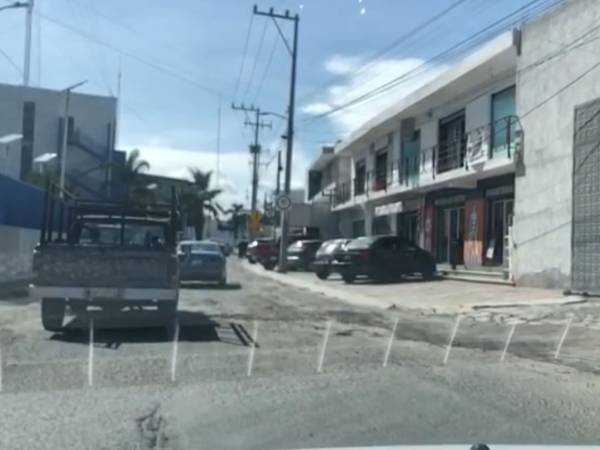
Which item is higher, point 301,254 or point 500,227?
point 500,227

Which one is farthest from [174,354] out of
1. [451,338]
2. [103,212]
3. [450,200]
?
[450,200]

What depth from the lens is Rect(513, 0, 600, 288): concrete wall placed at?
20.3 metres

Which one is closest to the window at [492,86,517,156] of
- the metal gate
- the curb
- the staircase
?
the staircase

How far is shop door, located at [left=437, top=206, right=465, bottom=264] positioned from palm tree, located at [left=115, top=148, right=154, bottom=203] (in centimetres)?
3937

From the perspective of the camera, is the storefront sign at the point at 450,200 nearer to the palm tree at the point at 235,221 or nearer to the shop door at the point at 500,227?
the shop door at the point at 500,227

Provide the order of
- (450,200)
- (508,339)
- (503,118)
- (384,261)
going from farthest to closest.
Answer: (450,200) → (384,261) → (503,118) → (508,339)

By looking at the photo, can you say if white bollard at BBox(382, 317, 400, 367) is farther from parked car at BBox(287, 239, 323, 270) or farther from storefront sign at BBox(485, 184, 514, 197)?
parked car at BBox(287, 239, 323, 270)

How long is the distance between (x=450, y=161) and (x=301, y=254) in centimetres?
912

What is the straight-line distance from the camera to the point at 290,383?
8.73 metres

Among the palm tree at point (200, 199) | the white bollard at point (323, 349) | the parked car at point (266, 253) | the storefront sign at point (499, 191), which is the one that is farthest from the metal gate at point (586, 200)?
the palm tree at point (200, 199)

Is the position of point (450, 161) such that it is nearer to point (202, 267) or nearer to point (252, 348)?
point (202, 267)

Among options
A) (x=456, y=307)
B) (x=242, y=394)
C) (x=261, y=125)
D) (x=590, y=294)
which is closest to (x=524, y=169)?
(x=590, y=294)

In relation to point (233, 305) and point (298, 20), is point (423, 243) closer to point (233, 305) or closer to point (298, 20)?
point (298, 20)

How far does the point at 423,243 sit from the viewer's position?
1359 inches
